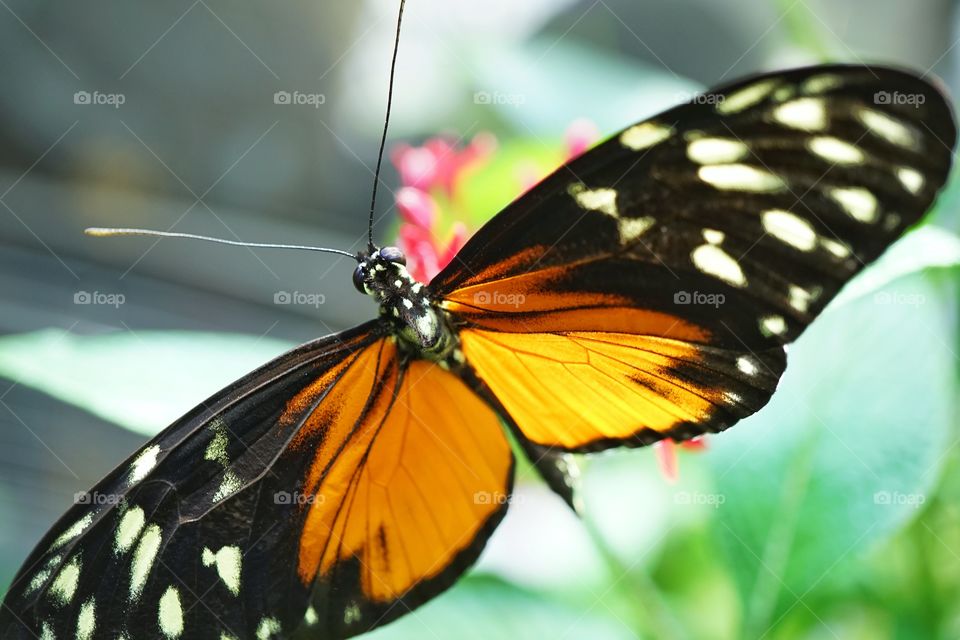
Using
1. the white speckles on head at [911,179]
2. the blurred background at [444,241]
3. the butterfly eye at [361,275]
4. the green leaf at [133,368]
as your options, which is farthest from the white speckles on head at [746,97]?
the green leaf at [133,368]

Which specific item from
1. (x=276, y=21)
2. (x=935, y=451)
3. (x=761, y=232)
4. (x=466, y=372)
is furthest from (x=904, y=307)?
(x=276, y=21)

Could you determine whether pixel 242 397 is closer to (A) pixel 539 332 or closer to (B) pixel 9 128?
(A) pixel 539 332

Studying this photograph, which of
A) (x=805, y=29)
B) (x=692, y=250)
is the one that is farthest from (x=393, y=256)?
(x=805, y=29)

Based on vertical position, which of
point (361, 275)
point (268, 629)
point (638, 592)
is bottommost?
point (638, 592)

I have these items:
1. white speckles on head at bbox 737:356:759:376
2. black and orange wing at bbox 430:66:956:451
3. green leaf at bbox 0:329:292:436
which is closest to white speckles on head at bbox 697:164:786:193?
black and orange wing at bbox 430:66:956:451

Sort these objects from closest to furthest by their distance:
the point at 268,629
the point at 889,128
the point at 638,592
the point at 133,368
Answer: the point at 889,128 → the point at 268,629 → the point at 638,592 → the point at 133,368

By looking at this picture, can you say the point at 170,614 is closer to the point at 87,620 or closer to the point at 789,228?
the point at 87,620
